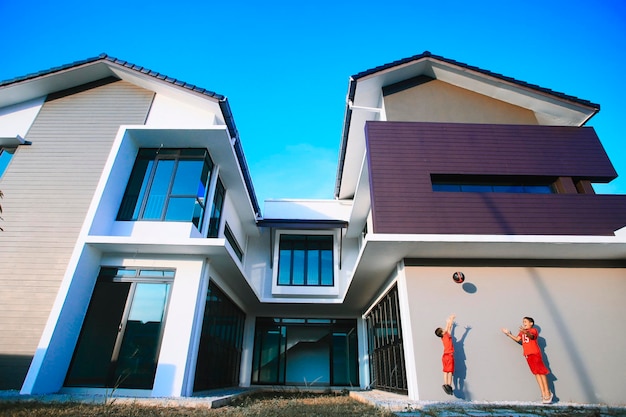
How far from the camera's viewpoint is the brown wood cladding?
663cm

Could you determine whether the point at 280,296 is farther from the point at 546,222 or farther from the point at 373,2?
the point at 373,2

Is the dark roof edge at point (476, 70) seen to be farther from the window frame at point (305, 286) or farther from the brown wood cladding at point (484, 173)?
the window frame at point (305, 286)

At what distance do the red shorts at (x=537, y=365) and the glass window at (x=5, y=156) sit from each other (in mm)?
11649

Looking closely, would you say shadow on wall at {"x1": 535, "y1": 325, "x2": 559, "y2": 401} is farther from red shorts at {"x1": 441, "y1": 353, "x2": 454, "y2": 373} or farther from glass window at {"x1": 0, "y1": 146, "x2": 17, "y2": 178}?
glass window at {"x1": 0, "y1": 146, "x2": 17, "y2": 178}

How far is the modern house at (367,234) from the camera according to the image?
6.02 m

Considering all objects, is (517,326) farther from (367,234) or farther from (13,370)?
(13,370)

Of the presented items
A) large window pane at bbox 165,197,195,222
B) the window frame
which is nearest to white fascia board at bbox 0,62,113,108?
large window pane at bbox 165,197,195,222

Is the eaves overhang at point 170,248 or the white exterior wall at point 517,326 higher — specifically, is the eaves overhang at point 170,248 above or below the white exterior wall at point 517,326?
above

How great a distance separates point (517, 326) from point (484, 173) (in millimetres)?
3200

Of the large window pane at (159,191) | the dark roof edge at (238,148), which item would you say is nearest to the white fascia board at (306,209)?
the dark roof edge at (238,148)

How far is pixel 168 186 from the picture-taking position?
24.6 ft

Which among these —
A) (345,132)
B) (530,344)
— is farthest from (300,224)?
(530,344)

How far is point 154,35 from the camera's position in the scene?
9.01 m

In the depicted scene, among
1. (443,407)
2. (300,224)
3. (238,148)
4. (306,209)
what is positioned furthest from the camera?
(306,209)
